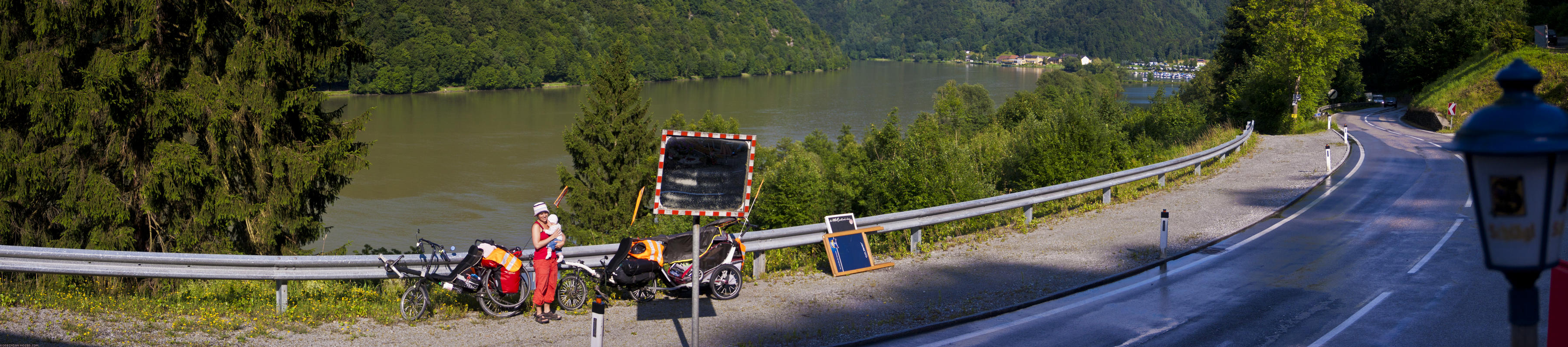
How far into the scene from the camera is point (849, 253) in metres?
10.7

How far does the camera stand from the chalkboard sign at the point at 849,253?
10578 mm

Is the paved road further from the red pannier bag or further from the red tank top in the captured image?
the red pannier bag

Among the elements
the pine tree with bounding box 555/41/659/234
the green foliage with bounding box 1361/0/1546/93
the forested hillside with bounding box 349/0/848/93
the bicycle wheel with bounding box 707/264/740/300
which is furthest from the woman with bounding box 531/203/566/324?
the forested hillside with bounding box 349/0/848/93

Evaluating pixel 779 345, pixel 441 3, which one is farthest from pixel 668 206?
pixel 441 3

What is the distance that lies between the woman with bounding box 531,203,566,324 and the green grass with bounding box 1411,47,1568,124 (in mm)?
38467

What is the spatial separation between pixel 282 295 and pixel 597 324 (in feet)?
12.8

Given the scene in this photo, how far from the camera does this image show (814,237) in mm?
10836

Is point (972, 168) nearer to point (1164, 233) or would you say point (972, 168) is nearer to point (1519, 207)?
point (1164, 233)

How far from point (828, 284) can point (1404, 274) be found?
6.62m

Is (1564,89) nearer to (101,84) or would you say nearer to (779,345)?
(779,345)

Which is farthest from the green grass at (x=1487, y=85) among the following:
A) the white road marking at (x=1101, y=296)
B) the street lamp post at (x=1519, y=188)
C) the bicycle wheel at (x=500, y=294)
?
the street lamp post at (x=1519, y=188)

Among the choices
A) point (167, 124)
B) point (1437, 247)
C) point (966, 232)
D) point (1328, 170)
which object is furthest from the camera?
point (1328, 170)

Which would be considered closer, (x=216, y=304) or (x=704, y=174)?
(x=704, y=174)

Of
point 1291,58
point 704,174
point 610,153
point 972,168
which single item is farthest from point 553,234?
point 1291,58
